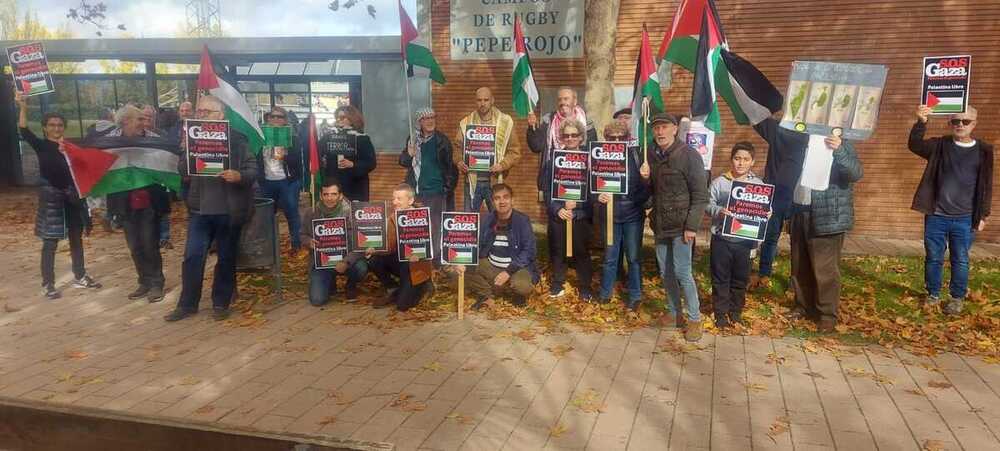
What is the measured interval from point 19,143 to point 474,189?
16396 mm

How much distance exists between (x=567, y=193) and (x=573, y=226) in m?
0.50

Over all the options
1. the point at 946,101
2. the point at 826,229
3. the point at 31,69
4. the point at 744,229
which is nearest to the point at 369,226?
the point at 744,229

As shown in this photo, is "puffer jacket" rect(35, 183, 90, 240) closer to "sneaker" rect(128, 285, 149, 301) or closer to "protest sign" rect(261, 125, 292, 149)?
"sneaker" rect(128, 285, 149, 301)

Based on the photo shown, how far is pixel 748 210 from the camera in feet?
18.1

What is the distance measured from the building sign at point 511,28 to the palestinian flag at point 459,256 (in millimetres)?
6412

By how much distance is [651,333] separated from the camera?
586cm

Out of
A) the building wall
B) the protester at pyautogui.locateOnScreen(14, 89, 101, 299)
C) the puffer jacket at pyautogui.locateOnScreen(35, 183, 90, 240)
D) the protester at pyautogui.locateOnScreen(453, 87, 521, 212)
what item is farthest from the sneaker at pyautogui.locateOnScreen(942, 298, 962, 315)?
the puffer jacket at pyautogui.locateOnScreen(35, 183, 90, 240)

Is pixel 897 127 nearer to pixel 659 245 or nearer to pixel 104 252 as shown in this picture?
pixel 659 245

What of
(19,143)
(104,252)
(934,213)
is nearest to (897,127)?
(934,213)

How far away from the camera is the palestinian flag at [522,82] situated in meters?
7.40

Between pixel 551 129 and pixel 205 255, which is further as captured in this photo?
pixel 551 129

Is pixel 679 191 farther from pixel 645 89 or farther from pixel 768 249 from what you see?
pixel 768 249

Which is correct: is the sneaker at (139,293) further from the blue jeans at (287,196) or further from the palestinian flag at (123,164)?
the blue jeans at (287,196)

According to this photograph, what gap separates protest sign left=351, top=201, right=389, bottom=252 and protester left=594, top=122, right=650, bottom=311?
2.19m
